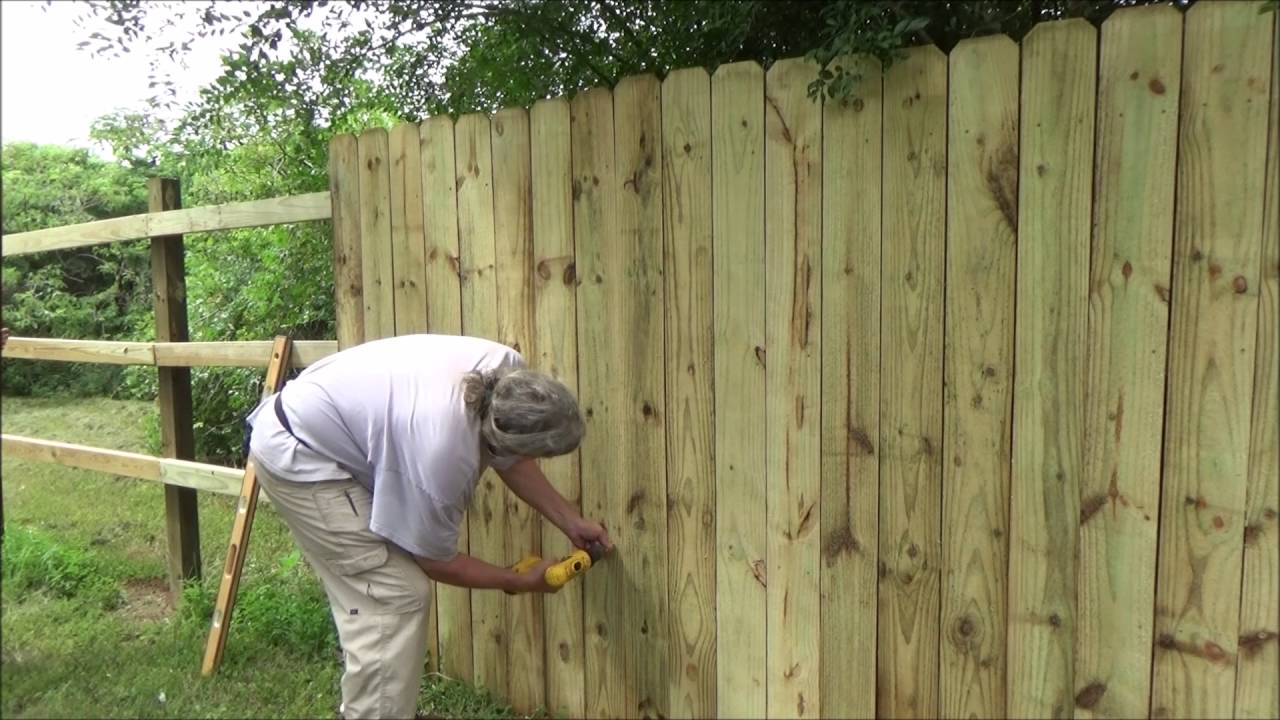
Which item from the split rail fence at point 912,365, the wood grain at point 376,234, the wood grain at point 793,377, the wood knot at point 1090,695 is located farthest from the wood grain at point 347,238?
the wood knot at point 1090,695

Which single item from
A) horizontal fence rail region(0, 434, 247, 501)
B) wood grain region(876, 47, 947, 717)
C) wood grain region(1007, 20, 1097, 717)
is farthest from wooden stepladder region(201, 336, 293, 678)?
wood grain region(1007, 20, 1097, 717)

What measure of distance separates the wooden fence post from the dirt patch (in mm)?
68

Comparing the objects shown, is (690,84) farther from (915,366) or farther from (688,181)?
(915,366)

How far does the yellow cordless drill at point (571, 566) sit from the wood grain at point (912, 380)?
0.92 m

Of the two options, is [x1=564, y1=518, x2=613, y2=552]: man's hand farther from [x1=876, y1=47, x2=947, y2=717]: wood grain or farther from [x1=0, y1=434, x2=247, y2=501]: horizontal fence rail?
[x1=0, y1=434, x2=247, y2=501]: horizontal fence rail

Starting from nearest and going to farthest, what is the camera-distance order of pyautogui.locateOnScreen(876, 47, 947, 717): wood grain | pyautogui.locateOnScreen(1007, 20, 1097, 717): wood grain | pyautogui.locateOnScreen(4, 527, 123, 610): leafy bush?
pyautogui.locateOnScreen(1007, 20, 1097, 717): wood grain, pyautogui.locateOnScreen(876, 47, 947, 717): wood grain, pyautogui.locateOnScreen(4, 527, 123, 610): leafy bush

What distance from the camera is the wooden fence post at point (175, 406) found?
408 cm

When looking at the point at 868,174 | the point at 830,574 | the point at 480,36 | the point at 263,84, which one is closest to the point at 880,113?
the point at 868,174

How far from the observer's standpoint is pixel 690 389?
2.58m

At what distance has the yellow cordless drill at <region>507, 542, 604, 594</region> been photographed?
2.65 meters

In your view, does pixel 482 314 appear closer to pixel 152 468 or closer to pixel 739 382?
pixel 739 382

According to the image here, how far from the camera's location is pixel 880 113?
2.17m

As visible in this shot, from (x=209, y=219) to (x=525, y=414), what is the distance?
7.48ft

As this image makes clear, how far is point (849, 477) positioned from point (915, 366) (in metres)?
0.36
